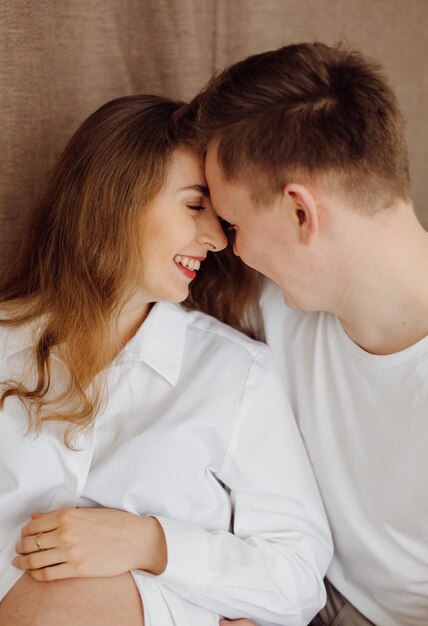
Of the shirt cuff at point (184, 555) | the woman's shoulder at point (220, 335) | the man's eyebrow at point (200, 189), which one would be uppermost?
the man's eyebrow at point (200, 189)

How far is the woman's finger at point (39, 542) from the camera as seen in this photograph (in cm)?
125

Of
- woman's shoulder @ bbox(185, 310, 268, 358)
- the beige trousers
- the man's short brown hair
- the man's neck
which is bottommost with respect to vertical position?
the beige trousers

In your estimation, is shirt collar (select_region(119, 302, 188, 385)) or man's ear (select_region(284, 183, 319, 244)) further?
shirt collar (select_region(119, 302, 188, 385))

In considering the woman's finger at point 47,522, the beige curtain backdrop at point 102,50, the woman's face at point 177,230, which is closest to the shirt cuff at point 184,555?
the woman's finger at point 47,522

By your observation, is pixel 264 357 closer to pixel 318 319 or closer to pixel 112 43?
pixel 318 319

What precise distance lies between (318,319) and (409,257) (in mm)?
269

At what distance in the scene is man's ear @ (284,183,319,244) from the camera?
48.2 inches

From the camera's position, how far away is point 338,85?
122 centimetres

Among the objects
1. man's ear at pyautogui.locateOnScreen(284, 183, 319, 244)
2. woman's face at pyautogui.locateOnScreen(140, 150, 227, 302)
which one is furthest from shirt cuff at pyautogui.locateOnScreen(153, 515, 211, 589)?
man's ear at pyautogui.locateOnScreen(284, 183, 319, 244)

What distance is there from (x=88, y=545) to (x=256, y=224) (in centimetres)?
60

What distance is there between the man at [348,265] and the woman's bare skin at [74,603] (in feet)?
1.40

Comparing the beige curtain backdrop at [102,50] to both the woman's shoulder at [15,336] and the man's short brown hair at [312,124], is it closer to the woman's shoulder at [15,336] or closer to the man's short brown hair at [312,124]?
the woman's shoulder at [15,336]

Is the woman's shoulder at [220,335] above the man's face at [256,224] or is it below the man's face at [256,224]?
below

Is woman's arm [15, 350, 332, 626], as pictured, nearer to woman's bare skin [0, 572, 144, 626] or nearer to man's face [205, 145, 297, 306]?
woman's bare skin [0, 572, 144, 626]
